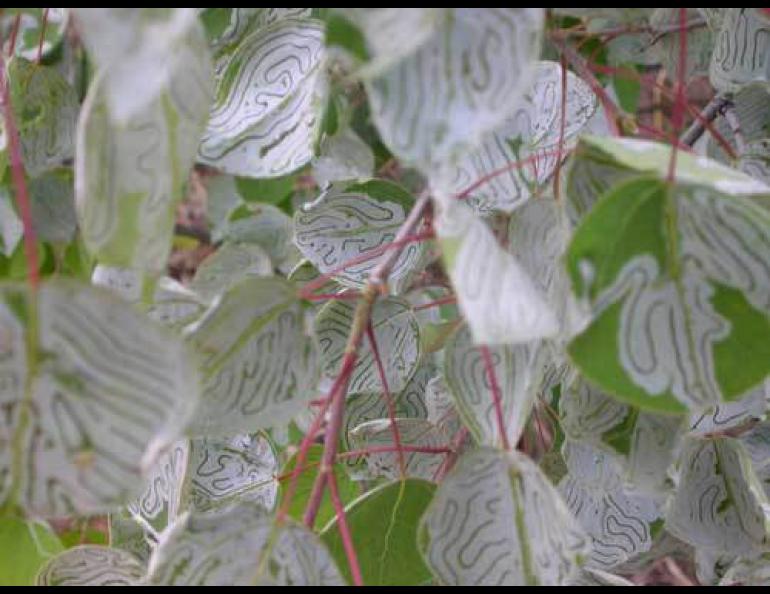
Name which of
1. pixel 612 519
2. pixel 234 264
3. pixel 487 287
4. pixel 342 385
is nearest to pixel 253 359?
pixel 342 385

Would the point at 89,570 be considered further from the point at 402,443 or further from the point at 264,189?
the point at 264,189

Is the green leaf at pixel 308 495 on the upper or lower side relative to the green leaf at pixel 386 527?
lower

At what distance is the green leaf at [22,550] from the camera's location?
673 mm

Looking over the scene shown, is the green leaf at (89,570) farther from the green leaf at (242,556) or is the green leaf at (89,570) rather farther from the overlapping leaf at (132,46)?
the overlapping leaf at (132,46)

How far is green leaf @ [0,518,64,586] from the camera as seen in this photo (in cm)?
67

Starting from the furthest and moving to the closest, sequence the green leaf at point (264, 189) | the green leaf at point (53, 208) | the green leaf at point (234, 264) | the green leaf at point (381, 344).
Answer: the green leaf at point (264, 189), the green leaf at point (234, 264), the green leaf at point (53, 208), the green leaf at point (381, 344)

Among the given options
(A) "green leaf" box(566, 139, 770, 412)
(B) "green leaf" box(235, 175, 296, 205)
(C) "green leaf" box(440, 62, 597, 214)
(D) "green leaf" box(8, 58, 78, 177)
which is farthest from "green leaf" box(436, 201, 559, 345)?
(B) "green leaf" box(235, 175, 296, 205)

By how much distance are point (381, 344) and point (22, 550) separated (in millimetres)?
261

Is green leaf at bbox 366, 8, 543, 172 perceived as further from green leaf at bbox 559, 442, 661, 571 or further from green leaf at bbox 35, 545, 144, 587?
green leaf at bbox 559, 442, 661, 571

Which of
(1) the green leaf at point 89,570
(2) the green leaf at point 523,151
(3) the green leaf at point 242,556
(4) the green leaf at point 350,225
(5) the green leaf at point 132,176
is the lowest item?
(1) the green leaf at point 89,570

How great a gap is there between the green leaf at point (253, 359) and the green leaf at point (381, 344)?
187mm

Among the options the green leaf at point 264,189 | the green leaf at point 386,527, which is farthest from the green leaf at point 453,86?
the green leaf at point 264,189

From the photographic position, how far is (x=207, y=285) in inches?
37.5
